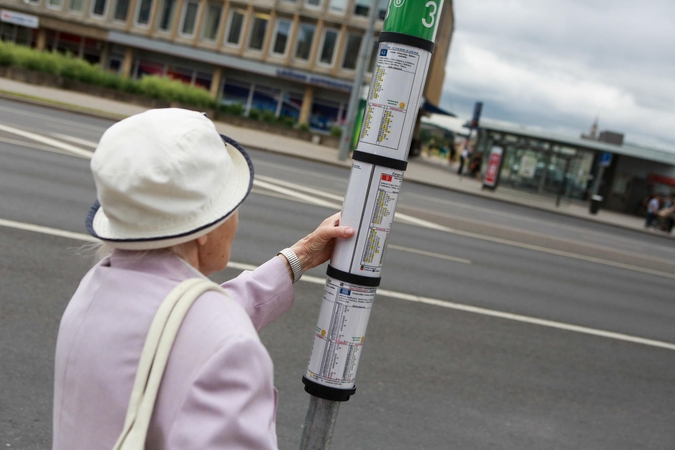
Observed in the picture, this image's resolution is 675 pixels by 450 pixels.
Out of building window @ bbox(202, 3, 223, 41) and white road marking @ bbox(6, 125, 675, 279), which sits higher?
building window @ bbox(202, 3, 223, 41)

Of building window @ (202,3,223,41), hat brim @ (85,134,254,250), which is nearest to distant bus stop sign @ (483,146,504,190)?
building window @ (202,3,223,41)

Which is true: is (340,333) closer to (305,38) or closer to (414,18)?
(414,18)

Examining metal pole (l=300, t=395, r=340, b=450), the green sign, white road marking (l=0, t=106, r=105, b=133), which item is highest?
the green sign

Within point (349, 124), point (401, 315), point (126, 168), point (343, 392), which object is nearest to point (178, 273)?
point (126, 168)

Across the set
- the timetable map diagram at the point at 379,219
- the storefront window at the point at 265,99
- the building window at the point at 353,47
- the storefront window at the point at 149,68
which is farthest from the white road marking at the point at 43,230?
the storefront window at the point at 149,68

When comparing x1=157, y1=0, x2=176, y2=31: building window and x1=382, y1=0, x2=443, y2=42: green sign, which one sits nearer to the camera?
x1=382, y1=0, x2=443, y2=42: green sign

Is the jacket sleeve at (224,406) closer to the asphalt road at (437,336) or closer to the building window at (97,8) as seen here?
the asphalt road at (437,336)

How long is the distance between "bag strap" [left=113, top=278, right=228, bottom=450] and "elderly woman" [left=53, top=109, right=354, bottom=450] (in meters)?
0.02

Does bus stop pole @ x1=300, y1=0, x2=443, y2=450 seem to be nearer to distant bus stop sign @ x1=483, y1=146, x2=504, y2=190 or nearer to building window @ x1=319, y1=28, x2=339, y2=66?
distant bus stop sign @ x1=483, y1=146, x2=504, y2=190

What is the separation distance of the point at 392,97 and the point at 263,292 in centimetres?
71

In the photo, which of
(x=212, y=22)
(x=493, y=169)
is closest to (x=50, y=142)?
(x=493, y=169)

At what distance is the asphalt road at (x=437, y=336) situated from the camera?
486 centimetres

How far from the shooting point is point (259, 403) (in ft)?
4.59

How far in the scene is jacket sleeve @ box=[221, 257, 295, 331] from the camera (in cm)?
221
